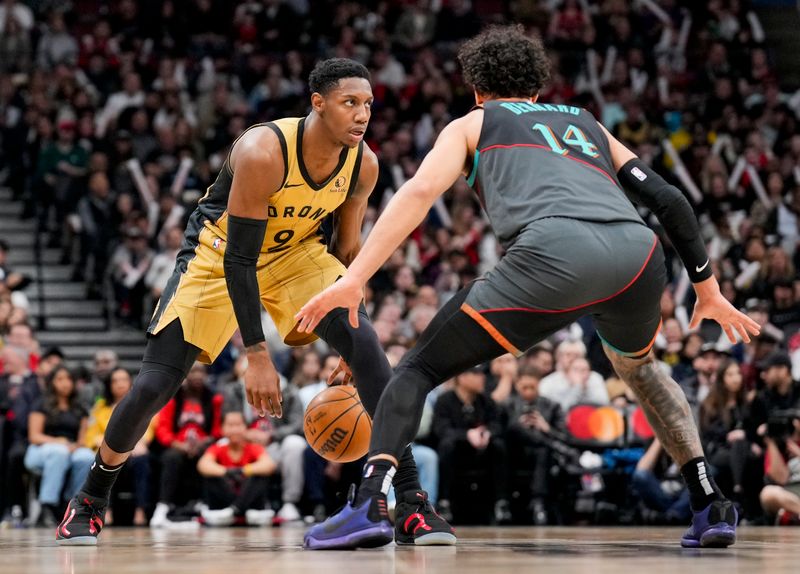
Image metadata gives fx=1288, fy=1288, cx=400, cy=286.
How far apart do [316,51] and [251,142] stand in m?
12.0

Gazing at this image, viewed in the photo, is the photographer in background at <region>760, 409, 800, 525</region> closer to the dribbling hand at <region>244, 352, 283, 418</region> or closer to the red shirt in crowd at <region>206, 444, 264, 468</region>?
the red shirt in crowd at <region>206, 444, 264, 468</region>

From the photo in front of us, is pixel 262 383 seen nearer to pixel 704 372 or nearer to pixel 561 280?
pixel 561 280

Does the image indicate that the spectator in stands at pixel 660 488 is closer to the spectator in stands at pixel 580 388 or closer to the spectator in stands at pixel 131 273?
the spectator in stands at pixel 580 388

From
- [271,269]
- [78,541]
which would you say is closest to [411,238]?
[271,269]

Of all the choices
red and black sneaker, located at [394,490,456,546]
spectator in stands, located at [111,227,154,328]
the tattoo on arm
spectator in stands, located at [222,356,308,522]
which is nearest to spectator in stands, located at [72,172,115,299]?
spectator in stands, located at [111,227,154,328]

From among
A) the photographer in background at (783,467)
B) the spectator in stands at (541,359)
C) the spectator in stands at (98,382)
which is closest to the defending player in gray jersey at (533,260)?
the photographer in background at (783,467)

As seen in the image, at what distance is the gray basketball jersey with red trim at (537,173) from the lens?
424cm

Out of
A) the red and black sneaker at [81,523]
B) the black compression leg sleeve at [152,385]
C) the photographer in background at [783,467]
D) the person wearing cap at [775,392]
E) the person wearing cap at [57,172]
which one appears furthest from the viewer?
the person wearing cap at [57,172]

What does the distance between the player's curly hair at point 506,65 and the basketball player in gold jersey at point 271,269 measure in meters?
0.58

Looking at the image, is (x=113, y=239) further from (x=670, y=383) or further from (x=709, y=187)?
(x=670, y=383)

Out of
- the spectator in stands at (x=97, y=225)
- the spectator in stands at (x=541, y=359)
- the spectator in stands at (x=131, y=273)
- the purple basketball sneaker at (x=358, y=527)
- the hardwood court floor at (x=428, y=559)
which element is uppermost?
the spectator in stands at (x=97, y=225)

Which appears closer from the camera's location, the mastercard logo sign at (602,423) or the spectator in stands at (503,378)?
the mastercard logo sign at (602,423)

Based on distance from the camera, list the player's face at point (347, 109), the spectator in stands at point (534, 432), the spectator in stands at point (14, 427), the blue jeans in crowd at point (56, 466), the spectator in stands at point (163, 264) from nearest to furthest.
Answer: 1. the player's face at point (347, 109)
2. the spectator in stands at point (534, 432)
3. the blue jeans in crowd at point (56, 466)
4. the spectator in stands at point (14, 427)
5. the spectator in stands at point (163, 264)

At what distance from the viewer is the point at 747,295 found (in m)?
12.1
